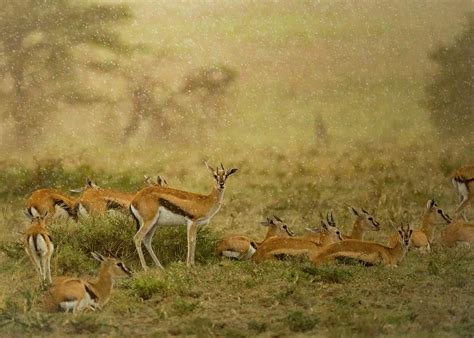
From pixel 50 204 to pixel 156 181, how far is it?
0.56 meters

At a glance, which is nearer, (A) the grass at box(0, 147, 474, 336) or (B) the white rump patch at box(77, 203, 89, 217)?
(A) the grass at box(0, 147, 474, 336)

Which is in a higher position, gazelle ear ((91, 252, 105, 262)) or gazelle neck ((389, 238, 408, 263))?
gazelle ear ((91, 252, 105, 262))

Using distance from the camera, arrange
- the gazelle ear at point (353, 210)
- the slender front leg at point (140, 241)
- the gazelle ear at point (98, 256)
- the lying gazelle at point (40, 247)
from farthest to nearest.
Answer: the gazelle ear at point (353, 210)
the slender front leg at point (140, 241)
the lying gazelle at point (40, 247)
the gazelle ear at point (98, 256)

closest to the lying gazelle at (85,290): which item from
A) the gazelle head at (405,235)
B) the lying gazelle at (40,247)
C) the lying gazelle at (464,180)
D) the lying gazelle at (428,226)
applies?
the lying gazelle at (40,247)

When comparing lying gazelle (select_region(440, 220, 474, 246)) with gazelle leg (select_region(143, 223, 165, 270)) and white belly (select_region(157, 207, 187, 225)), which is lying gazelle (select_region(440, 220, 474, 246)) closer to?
white belly (select_region(157, 207, 187, 225))

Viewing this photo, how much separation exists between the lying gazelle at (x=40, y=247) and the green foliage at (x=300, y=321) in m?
1.18

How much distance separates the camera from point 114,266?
565cm

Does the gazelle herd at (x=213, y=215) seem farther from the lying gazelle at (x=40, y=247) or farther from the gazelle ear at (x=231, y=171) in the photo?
the lying gazelle at (x=40, y=247)

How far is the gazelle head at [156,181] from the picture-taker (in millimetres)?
6203

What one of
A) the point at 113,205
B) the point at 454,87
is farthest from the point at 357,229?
the point at 113,205

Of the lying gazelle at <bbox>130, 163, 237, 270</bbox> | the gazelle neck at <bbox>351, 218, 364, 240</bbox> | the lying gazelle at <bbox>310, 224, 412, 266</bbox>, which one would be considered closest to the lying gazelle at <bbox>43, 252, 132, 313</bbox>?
the lying gazelle at <bbox>130, 163, 237, 270</bbox>

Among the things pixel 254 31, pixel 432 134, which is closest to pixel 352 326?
pixel 432 134

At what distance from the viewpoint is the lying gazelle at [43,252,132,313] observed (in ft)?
17.6

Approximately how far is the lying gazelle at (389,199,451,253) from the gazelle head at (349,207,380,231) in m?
0.12
